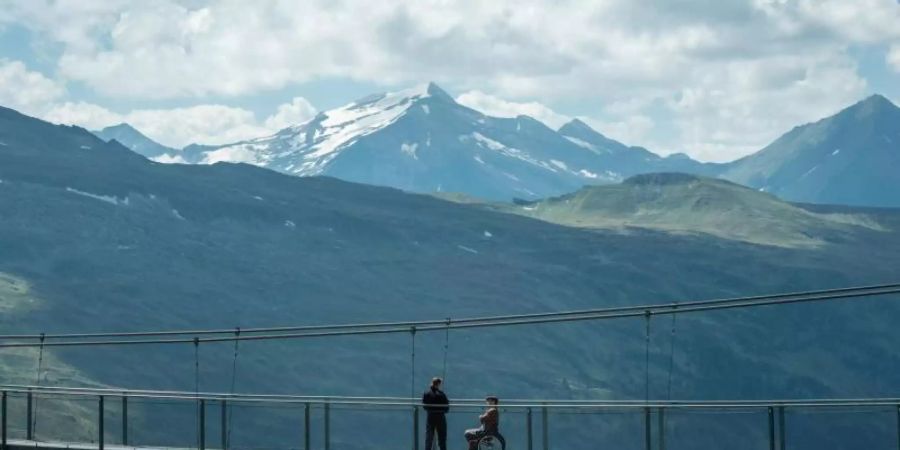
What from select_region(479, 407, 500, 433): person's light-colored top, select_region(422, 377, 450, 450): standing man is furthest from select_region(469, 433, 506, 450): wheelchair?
select_region(422, 377, 450, 450): standing man

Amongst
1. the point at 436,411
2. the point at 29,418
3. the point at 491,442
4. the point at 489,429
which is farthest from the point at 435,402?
the point at 29,418

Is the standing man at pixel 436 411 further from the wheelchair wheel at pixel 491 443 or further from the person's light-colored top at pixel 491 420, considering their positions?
the wheelchair wheel at pixel 491 443

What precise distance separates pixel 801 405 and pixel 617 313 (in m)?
25.6

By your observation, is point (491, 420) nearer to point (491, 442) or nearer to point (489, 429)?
point (489, 429)

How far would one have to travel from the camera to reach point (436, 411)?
115 ft

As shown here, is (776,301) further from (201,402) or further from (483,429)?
(201,402)

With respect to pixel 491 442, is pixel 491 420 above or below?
above

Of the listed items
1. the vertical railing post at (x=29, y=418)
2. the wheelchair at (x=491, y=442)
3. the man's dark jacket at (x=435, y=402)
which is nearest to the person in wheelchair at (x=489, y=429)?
the wheelchair at (x=491, y=442)

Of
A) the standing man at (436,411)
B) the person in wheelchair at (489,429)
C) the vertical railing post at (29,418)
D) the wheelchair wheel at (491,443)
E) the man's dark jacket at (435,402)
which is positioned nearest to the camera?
the person in wheelchair at (489,429)

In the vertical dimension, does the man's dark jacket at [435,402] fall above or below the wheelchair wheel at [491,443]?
above

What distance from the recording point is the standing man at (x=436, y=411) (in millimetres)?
34719

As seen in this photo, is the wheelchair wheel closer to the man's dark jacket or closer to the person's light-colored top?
the person's light-colored top

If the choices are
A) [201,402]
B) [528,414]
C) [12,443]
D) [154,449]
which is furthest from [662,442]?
[12,443]

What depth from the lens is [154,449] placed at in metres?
42.7
